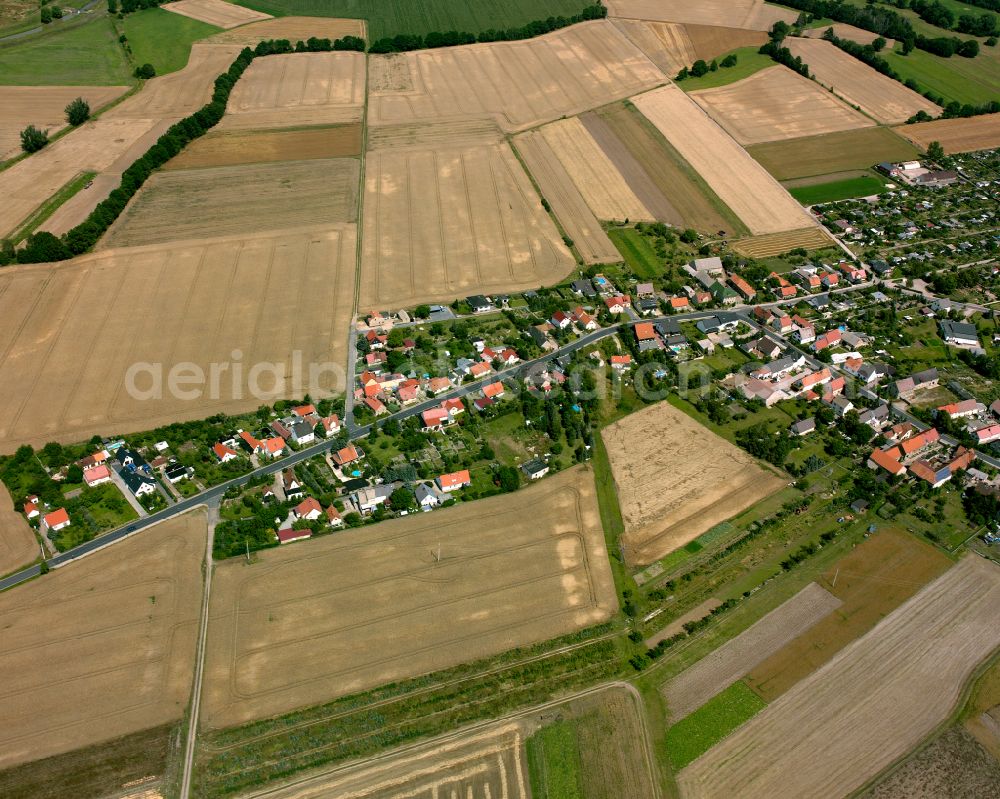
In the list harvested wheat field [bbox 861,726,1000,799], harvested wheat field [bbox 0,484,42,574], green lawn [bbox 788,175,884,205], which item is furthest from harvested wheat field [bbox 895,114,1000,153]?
harvested wheat field [bbox 0,484,42,574]

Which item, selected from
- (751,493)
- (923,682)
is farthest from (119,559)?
(923,682)

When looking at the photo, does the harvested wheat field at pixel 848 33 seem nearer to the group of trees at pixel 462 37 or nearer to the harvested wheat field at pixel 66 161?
the group of trees at pixel 462 37

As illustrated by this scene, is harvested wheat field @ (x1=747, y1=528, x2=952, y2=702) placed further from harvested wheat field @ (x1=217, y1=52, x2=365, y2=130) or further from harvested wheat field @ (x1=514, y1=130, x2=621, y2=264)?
harvested wheat field @ (x1=217, y1=52, x2=365, y2=130)

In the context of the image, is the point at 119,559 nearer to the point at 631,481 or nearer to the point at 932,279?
the point at 631,481

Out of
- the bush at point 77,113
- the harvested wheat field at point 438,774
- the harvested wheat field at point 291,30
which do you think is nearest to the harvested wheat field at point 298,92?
the harvested wheat field at point 291,30

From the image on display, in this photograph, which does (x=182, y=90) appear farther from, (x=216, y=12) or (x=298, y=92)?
(x=216, y=12)
